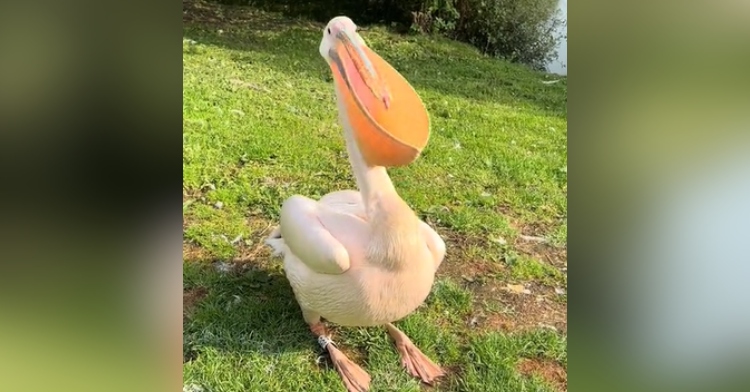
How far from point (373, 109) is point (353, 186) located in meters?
0.58

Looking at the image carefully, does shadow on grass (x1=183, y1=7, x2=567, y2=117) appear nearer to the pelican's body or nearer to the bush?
the bush

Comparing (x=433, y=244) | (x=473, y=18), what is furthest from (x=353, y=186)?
(x=473, y=18)

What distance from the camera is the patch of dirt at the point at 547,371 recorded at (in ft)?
5.49

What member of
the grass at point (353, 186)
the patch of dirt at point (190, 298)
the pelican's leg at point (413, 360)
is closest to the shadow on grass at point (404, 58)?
the grass at point (353, 186)

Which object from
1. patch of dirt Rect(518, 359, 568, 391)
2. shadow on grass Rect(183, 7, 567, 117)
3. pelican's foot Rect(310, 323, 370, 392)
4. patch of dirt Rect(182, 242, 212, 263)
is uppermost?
shadow on grass Rect(183, 7, 567, 117)

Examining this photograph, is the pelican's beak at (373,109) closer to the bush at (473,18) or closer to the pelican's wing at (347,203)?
the pelican's wing at (347,203)

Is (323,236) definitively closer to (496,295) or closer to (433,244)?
(433,244)

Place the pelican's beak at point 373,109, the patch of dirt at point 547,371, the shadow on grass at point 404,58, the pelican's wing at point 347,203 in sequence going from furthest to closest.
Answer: the shadow on grass at point 404,58 → the patch of dirt at point 547,371 → the pelican's wing at point 347,203 → the pelican's beak at point 373,109

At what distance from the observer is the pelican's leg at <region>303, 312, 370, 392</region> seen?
1557 mm

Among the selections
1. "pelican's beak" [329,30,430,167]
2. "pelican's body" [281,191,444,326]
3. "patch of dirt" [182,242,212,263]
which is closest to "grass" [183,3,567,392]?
"patch of dirt" [182,242,212,263]

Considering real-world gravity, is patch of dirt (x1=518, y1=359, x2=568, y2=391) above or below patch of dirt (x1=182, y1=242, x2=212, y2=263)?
Answer: below
